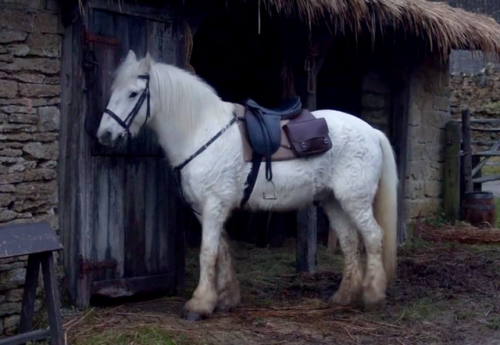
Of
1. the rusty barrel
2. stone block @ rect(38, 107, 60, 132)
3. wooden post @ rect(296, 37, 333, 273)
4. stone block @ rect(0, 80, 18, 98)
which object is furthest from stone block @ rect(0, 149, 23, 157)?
the rusty barrel

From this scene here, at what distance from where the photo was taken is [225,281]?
652 centimetres

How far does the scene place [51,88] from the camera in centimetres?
595

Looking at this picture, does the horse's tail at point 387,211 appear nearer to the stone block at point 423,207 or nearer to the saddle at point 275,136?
the saddle at point 275,136

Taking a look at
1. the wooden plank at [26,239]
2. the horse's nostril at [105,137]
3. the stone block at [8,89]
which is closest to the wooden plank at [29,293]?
the wooden plank at [26,239]

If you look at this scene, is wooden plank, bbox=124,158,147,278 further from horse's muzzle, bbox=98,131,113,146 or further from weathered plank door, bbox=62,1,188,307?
horse's muzzle, bbox=98,131,113,146

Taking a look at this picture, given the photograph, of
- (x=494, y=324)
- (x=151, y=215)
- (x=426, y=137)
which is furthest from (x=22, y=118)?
(x=426, y=137)

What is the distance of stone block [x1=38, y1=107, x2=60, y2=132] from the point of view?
589cm

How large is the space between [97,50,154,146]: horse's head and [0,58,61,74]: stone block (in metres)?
0.45

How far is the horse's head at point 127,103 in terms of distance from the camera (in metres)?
5.95

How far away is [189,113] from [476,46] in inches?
168

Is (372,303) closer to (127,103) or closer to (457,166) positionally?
(127,103)

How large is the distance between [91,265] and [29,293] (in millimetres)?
917

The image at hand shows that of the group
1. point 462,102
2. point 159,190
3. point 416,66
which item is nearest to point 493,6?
point 462,102

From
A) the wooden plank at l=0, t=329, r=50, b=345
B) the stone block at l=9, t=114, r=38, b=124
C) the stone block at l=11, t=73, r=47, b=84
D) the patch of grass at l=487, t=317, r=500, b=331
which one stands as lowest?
the patch of grass at l=487, t=317, r=500, b=331
